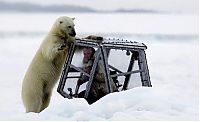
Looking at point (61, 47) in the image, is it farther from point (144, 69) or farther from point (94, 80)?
point (144, 69)

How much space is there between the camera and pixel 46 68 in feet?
15.3

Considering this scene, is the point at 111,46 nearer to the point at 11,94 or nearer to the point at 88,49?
the point at 88,49

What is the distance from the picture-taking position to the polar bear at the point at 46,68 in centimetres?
455

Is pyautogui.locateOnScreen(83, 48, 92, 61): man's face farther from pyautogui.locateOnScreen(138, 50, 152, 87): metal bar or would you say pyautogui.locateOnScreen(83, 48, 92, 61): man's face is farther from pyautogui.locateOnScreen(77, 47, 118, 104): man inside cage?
pyautogui.locateOnScreen(138, 50, 152, 87): metal bar

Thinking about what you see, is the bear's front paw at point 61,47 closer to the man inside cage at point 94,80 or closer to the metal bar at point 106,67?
the man inside cage at point 94,80

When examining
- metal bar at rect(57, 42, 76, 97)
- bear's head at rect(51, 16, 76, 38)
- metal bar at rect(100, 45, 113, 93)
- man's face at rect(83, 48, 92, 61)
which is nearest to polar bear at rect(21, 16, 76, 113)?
bear's head at rect(51, 16, 76, 38)

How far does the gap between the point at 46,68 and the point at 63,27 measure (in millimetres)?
486

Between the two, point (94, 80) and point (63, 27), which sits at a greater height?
point (63, 27)

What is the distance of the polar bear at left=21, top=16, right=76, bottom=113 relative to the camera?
4547 mm

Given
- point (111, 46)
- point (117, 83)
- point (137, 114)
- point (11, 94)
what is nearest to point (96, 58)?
point (111, 46)

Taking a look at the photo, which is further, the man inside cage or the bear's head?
the bear's head

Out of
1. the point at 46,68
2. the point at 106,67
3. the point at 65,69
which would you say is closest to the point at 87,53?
the point at 65,69

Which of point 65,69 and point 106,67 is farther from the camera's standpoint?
point 65,69

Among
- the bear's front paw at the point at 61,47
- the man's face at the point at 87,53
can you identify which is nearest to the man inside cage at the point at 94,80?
the man's face at the point at 87,53
